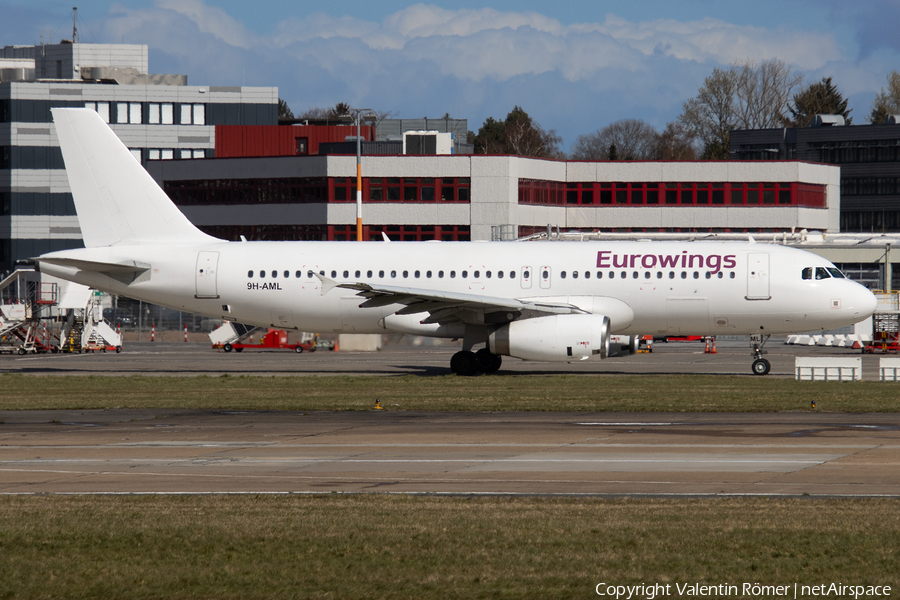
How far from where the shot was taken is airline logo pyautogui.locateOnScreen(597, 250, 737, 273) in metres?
34.8

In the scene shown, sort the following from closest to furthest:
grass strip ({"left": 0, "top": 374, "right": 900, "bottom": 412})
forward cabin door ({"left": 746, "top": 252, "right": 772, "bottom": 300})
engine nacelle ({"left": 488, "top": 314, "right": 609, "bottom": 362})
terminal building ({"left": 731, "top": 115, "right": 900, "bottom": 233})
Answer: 1. grass strip ({"left": 0, "top": 374, "right": 900, "bottom": 412})
2. engine nacelle ({"left": 488, "top": 314, "right": 609, "bottom": 362})
3. forward cabin door ({"left": 746, "top": 252, "right": 772, "bottom": 300})
4. terminal building ({"left": 731, "top": 115, "right": 900, "bottom": 233})

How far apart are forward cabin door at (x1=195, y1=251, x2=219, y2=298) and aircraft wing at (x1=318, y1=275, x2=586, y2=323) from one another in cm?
416

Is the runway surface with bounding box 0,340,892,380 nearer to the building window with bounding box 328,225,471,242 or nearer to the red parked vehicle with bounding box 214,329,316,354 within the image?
the red parked vehicle with bounding box 214,329,316,354

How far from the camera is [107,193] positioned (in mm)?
37438

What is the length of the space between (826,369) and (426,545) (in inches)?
978

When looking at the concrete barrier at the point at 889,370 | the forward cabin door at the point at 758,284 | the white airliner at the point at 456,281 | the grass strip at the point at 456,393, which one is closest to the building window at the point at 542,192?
the white airliner at the point at 456,281

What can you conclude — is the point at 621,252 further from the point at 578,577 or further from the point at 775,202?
the point at 775,202

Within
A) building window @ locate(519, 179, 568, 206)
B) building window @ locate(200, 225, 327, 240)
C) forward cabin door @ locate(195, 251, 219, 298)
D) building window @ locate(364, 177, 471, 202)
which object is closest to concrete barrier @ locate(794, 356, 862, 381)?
forward cabin door @ locate(195, 251, 219, 298)

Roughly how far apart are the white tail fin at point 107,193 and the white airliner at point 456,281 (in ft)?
0.11

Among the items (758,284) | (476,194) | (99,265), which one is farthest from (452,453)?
(476,194)

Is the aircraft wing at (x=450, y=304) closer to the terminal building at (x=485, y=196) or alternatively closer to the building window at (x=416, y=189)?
the terminal building at (x=485, y=196)

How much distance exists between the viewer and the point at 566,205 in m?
84.6

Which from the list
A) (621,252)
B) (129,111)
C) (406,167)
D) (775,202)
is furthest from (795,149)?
(621,252)

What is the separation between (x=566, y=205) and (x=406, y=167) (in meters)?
13.5
